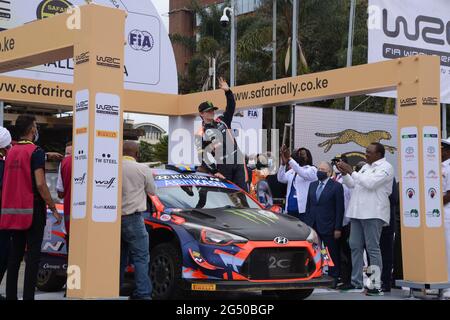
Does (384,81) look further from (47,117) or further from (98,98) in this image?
(47,117)

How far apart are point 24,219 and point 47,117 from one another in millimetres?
11580

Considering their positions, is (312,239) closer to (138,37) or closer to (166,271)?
(166,271)

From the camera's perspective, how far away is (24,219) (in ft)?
24.7

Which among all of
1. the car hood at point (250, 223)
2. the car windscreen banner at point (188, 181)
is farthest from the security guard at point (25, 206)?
the car windscreen banner at point (188, 181)

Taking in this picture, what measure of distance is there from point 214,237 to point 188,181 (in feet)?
5.43

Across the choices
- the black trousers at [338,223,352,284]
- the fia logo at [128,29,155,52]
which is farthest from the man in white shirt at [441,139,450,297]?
the fia logo at [128,29,155,52]

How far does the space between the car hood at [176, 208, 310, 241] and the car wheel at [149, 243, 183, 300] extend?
444 mm

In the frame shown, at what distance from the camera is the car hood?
8.28m

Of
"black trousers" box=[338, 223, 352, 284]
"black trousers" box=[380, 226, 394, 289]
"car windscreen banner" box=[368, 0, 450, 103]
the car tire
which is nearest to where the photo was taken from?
the car tire

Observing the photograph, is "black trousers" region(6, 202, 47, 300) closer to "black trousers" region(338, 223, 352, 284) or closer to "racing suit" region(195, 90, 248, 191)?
"racing suit" region(195, 90, 248, 191)

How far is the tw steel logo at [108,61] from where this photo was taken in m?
7.68

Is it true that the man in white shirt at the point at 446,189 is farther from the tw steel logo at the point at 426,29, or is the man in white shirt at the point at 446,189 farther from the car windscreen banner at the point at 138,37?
the car windscreen banner at the point at 138,37

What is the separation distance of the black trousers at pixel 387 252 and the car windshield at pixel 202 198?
1.95 m

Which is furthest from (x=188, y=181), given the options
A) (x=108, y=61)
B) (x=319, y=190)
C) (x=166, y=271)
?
(x=108, y=61)
